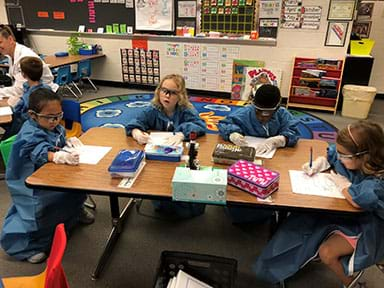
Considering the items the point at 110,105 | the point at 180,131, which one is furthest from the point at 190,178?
the point at 110,105

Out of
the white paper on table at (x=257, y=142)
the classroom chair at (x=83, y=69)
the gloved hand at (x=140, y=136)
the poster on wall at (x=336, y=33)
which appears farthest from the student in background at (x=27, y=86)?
the poster on wall at (x=336, y=33)

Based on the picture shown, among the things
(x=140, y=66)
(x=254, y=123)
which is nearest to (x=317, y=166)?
(x=254, y=123)

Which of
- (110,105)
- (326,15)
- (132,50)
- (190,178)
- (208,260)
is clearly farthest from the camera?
(132,50)

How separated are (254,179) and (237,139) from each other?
1.72ft

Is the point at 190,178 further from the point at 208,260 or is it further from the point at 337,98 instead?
the point at 337,98

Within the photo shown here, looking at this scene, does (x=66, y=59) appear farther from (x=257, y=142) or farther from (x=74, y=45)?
(x=257, y=142)

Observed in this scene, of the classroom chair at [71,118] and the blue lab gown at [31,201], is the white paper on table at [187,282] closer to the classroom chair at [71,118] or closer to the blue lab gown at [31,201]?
the blue lab gown at [31,201]

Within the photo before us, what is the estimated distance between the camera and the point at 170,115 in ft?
7.20

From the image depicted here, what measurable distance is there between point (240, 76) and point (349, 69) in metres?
→ 1.62

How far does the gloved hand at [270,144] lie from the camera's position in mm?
1834

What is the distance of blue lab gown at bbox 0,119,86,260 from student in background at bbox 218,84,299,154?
1046 mm

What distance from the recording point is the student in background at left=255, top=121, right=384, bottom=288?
1.37 m

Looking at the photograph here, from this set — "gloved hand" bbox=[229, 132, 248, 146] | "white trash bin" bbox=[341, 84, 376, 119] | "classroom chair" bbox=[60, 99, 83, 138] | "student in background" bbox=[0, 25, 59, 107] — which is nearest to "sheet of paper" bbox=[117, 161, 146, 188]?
"gloved hand" bbox=[229, 132, 248, 146]

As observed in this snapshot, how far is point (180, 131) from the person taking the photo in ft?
6.84
